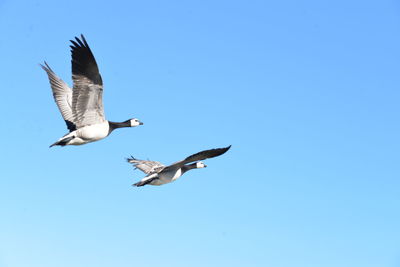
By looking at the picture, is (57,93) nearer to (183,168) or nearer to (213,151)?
(183,168)

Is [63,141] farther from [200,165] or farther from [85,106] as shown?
[200,165]

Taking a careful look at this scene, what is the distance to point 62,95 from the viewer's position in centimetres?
2153

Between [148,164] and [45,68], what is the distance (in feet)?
19.1

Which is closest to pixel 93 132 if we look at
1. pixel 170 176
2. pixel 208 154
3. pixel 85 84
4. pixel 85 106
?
pixel 85 106

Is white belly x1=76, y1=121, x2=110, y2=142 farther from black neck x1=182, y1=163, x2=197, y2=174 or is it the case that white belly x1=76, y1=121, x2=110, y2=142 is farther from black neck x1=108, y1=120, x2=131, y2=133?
black neck x1=182, y1=163, x2=197, y2=174

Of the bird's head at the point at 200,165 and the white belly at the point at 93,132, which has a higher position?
the white belly at the point at 93,132

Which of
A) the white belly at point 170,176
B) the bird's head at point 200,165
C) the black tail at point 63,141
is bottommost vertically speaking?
the bird's head at point 200,165

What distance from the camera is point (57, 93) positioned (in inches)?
846

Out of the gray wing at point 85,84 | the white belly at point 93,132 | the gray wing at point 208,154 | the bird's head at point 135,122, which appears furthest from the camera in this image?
the bird's head at point 135,122

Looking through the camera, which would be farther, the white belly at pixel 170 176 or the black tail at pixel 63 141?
the white belly at pixel 170 176

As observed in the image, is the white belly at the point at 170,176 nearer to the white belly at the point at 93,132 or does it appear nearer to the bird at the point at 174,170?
the bird at the point at 174,170

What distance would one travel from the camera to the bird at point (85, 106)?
1767 centimetres

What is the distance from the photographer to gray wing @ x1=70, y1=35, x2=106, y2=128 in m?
17.7

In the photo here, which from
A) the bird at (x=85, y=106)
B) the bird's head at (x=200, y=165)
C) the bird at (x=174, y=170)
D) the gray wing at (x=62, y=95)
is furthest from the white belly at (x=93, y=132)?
the bird's head at (x=200, y=165)
